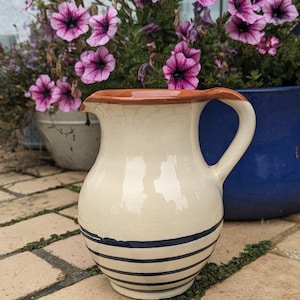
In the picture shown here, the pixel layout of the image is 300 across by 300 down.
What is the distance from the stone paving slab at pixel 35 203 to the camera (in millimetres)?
1656

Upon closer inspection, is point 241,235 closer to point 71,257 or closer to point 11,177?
point 71,257

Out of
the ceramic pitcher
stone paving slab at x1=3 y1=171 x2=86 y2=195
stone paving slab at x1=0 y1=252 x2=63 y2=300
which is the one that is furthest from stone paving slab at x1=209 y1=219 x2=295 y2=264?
stone paving slab at x1=3 y1=171 x2=86 y2=195

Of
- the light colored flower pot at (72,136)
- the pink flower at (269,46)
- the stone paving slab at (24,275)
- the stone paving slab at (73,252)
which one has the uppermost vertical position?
the pink flower at (269,46)

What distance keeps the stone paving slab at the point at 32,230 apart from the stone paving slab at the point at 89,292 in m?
0.32

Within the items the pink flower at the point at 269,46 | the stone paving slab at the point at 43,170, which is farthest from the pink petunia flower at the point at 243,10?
the stone paving slab at the point at 43,170

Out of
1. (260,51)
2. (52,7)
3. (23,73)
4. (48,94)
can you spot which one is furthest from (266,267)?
(23,73)

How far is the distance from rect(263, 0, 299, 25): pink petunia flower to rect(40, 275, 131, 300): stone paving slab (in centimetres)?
88

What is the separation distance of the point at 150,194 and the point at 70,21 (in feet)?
2.50

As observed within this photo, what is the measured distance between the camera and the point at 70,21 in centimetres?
143

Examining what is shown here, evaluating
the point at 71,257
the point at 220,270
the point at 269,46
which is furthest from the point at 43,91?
the point at 220,270

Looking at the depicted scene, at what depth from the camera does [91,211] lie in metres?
0.95

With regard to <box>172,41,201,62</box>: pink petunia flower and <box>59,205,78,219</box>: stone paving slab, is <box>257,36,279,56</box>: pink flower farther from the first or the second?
<box>59,205,78,219</box>: stone paving slab

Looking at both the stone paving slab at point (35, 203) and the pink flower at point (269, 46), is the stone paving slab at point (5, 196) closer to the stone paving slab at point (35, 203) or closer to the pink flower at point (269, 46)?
the stone paving slab at point (35, 203)

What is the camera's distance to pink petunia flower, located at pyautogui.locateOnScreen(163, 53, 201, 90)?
→ 122 cm
